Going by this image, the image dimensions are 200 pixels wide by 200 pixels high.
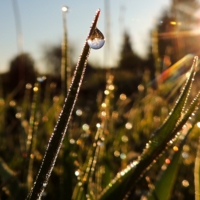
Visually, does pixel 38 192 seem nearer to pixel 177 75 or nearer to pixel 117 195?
pixel 117 195

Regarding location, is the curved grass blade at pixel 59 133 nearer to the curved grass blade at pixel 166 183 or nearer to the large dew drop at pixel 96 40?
the large dew drop at pixel 96 40

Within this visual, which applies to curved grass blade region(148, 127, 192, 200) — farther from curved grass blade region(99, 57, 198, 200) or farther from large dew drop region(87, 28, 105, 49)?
large dew drop region(87, 28, 105, 49)

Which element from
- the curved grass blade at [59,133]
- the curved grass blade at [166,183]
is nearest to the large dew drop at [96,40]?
the curved grass blade at [59,133]

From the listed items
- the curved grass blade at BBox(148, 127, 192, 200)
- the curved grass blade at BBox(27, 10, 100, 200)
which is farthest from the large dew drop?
the curved grass blade at BBox(148, 127, 192, 200)

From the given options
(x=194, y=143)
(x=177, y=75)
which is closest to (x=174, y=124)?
(x=194, y=143)

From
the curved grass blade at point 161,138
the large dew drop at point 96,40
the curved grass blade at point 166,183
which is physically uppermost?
the large dew drop at point 96,40

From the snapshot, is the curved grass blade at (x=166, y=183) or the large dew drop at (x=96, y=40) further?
the curved grass blade at (x=166, y=183)

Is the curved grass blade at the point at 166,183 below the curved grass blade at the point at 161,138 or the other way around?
below

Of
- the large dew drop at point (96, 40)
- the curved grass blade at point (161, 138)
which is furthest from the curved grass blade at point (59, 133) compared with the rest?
the curved grass blade at point (161, 138)

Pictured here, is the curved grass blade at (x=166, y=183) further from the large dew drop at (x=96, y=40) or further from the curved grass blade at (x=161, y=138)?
the large dew drop at (x=96, y=40)
